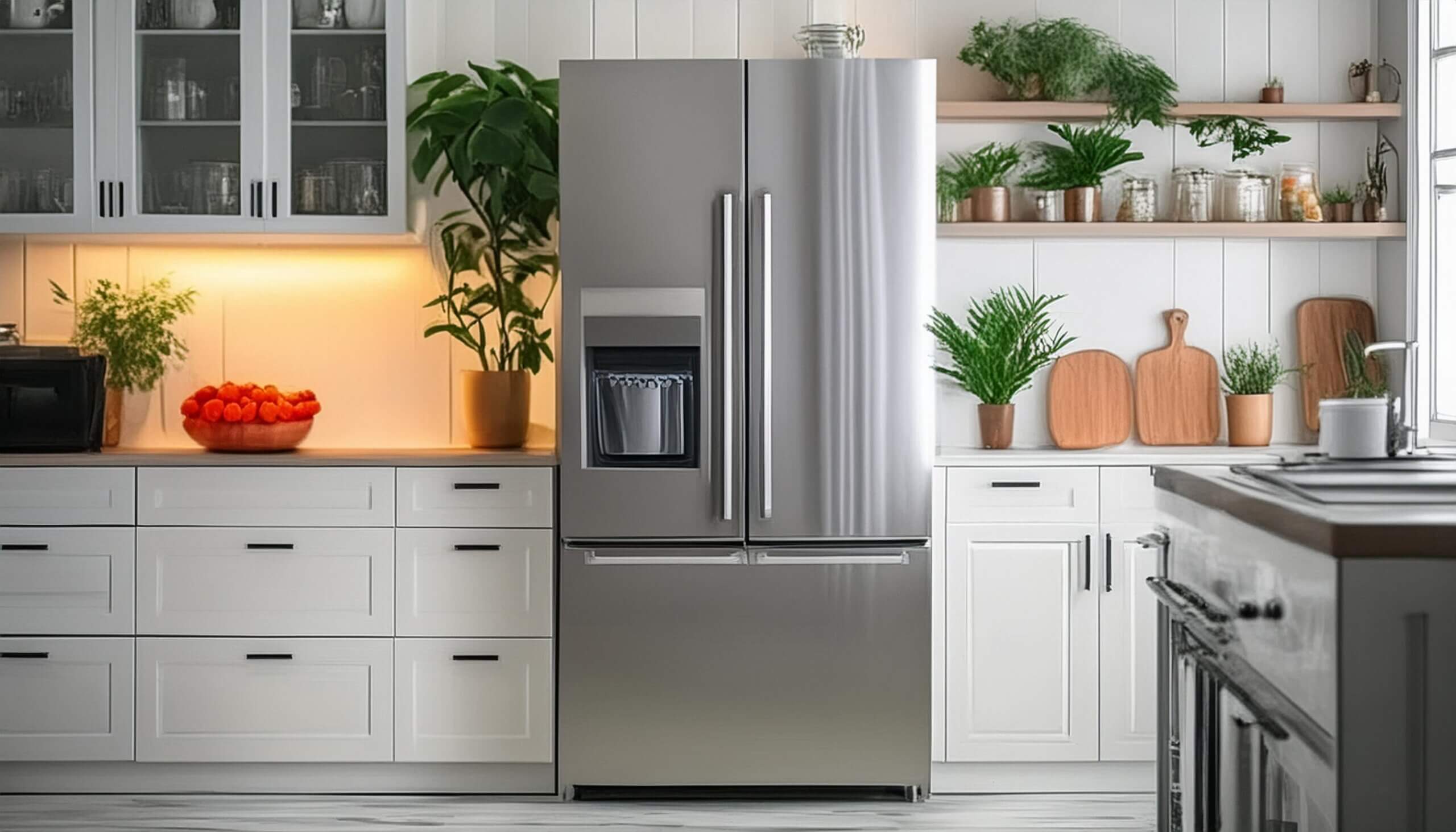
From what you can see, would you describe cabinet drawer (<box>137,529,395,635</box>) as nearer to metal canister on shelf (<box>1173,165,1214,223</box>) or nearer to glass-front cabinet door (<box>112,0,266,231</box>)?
glass-front cabinet door (<box>112,0,266,231</box>)

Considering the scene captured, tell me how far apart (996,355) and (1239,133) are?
0.95 meters

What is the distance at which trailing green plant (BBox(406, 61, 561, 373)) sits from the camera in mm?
3879

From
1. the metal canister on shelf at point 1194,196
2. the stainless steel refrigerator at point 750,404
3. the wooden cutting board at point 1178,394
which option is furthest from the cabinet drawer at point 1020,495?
the metal canister on shelf at point 1194,196

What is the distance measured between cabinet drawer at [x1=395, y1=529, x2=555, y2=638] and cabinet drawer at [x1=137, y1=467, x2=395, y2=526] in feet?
0.44

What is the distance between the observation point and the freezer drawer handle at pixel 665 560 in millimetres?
3605

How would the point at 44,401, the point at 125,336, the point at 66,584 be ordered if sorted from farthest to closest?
1. the point at 125,336
2. the point at 44,401
3. the point at 66,584

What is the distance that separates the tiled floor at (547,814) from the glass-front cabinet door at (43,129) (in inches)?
61.2

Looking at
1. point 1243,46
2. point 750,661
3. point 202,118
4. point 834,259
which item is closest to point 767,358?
point 834,259

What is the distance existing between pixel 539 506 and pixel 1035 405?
1512 mm

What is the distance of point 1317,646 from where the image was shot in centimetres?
173

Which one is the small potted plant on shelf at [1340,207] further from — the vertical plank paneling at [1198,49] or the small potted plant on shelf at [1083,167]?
the small potted plant on shelf at [1083,167]

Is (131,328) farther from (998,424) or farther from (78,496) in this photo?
(998,424)

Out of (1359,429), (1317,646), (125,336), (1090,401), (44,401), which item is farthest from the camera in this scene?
(1090,401)

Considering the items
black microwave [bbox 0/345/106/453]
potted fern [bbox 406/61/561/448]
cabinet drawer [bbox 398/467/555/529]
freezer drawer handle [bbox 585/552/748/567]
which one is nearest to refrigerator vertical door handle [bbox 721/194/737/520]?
freezer drawer handle [bbox 585/552/748/567]
